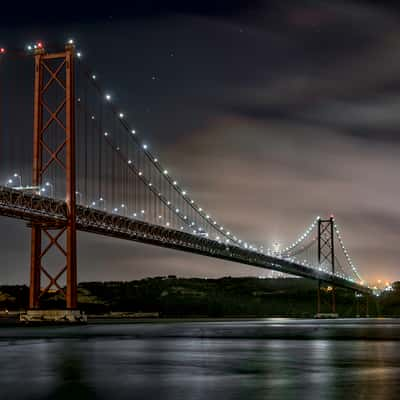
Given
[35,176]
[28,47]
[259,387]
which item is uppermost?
[28,47]

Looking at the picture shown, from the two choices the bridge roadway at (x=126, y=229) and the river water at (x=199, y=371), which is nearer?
the river water at (x=199, y=371)

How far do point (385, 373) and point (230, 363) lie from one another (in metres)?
4.09

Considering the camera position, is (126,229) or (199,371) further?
(126,229)

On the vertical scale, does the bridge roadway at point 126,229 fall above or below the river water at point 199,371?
above

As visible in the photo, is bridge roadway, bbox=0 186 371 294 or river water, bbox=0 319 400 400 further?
bridge roadway, bbox=0 186 371 294

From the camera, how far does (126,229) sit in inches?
2275

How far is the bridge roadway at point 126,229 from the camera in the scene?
4653 centimetres

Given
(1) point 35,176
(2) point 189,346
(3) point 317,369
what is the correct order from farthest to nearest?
(1) point 35,176, (2) point 189,346, (3) point 317,369

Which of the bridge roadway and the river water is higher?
the bridge roadway

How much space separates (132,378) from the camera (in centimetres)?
1744

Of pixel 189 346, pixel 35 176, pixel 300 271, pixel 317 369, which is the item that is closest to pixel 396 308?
pixel 300 271

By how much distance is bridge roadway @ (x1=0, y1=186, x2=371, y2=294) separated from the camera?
46531mm

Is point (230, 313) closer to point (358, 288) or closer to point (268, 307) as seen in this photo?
point (268, 307)

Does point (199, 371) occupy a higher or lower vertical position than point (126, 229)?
lower
